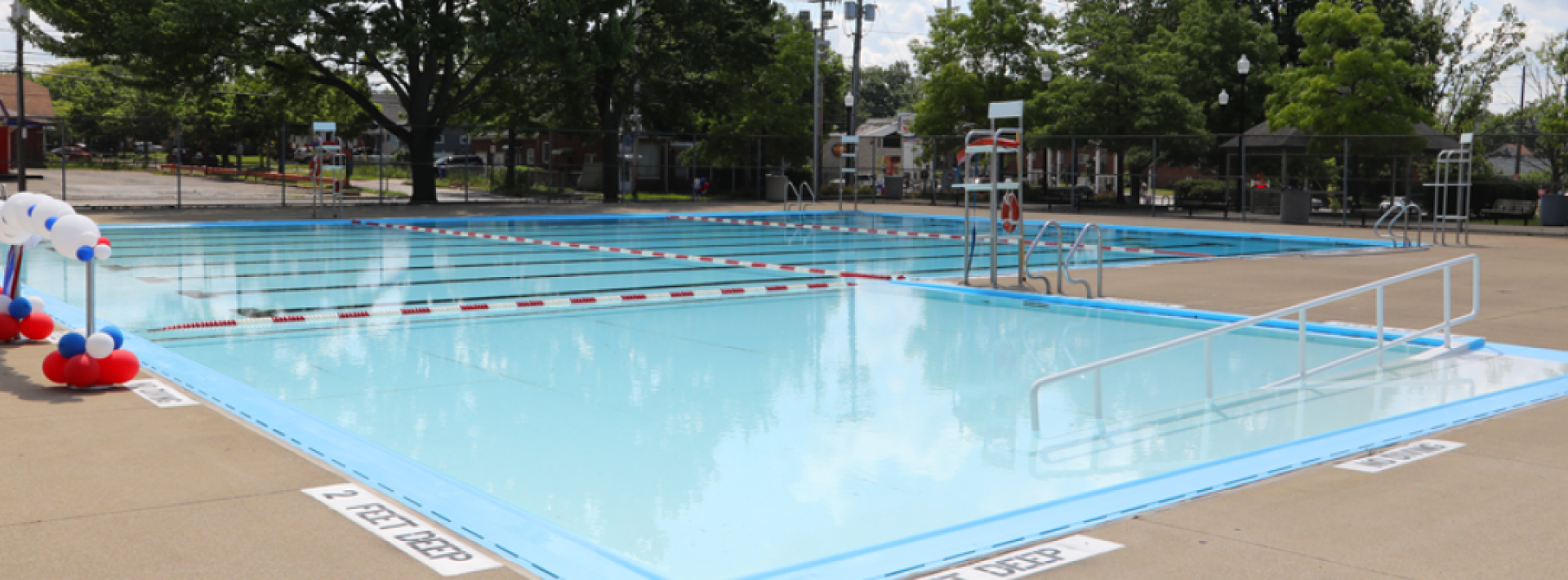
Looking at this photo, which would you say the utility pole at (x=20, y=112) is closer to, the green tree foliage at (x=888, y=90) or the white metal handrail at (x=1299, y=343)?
the white metal handrail at (x=1299, y=343)

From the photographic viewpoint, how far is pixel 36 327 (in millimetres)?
8797

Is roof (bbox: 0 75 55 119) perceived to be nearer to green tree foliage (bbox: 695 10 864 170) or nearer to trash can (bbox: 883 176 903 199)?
green tree foliage (bbox: 695 10 864 170)

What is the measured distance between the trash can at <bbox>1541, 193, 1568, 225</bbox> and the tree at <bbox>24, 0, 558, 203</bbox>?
2386 centimetres

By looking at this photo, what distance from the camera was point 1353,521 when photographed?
4836mm

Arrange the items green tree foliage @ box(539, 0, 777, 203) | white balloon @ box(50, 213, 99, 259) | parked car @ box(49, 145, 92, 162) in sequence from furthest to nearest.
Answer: green tree foliage @ box(539, 0, 777, 203), parked car @ box(49, 145, 92, 162), white balloon @ box(50, 213, 99, 259)

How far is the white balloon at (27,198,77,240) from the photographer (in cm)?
780

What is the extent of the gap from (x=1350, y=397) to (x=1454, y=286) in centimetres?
782

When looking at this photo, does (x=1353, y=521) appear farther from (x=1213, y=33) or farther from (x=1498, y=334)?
(x=1213, y=33)

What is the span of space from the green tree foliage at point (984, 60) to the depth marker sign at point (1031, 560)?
3765 cm

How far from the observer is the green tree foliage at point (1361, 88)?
3294 centimetres

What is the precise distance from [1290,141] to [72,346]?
3272 cm

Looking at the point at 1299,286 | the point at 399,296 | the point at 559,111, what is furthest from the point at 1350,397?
the point at 559,111

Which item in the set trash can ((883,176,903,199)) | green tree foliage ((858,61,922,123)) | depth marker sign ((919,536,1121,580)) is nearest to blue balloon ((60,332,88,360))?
depth marker sign ((919,536,1121,580))

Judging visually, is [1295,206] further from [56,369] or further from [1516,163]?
[56,369]
